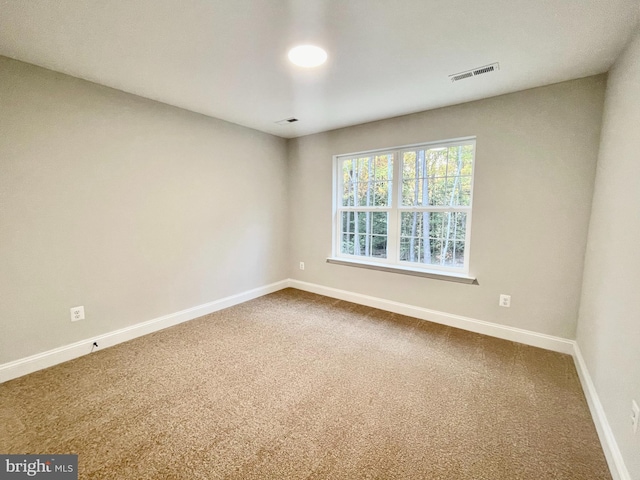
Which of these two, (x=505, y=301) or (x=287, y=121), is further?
(x=287, y=121)

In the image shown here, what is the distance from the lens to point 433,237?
3.12 metres

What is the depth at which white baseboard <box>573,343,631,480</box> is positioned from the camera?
1249 millimetres

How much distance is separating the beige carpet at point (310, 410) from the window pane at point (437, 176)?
147 centimetres

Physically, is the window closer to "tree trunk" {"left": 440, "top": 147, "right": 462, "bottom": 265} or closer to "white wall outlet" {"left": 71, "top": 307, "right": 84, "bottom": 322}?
"tree trunk" {"left": 440, "top": 147, "right": 462, "bottom": 265}

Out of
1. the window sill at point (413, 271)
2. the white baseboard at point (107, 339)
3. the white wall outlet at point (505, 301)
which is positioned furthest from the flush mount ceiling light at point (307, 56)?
the white baseboard at point (107, 339)

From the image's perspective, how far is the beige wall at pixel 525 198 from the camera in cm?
222

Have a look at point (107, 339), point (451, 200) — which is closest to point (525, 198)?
point (451, 200)

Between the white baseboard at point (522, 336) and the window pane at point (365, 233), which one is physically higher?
the window pane at point (365, 233)

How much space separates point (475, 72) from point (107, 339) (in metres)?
3.85

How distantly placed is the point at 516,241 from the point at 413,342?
4.43 feet

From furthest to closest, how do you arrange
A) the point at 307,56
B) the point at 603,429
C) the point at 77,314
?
1. the point at 77,314
2. the point at 307,56
3. the point at 603,429

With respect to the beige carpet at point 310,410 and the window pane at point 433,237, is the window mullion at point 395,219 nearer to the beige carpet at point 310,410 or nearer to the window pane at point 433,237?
the window pane at point 433,237

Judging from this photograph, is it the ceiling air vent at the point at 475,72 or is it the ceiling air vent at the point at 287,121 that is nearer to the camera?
the ceiling air vent at the point at 475,72

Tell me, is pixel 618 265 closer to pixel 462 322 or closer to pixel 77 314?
pixel 462 322
